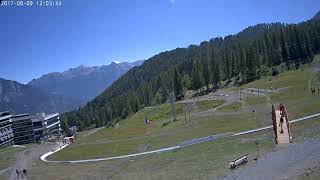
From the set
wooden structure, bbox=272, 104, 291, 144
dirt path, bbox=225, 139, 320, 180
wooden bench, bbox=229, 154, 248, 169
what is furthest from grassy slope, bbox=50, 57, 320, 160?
wooden bench, bbox=229, 154, 248, 169

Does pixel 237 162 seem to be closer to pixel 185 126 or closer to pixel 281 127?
pixel 281 127

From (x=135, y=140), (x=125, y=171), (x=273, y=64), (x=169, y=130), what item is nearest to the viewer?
(x=125, y=171)

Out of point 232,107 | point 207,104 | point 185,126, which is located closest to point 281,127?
point 185,126

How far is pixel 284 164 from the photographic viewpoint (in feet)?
120

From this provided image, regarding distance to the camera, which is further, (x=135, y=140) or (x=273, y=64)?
(x=273, y=64)

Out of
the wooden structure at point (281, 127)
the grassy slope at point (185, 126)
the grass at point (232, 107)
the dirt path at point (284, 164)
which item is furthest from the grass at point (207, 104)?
the dirt path at point (284, 164)

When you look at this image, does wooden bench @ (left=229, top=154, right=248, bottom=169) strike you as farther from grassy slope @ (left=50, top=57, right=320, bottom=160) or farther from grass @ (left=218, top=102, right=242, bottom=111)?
grass @ (left=218, top=102, right=242, bottom=111)

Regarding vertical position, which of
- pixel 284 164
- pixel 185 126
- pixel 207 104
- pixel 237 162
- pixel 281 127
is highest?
pixel 207 104

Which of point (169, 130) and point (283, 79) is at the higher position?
point (283, 79)

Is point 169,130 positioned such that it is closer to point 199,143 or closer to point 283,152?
point 199,143

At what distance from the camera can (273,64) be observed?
174625mm

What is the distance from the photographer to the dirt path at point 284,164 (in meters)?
33.9

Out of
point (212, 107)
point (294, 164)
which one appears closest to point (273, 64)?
point (212, 107)

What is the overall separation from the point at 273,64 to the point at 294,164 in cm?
14344
